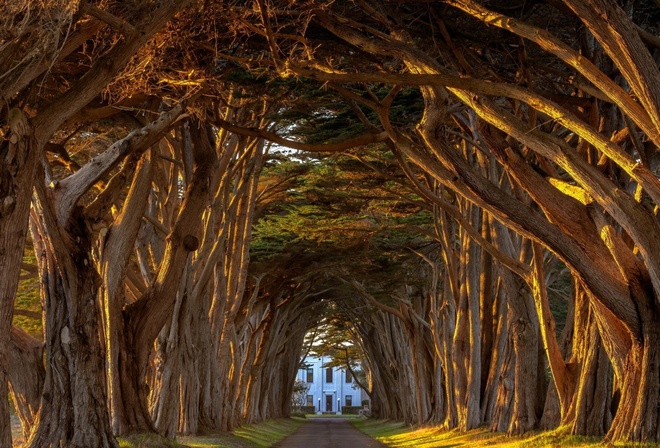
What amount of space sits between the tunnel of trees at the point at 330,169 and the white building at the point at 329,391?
88487mm

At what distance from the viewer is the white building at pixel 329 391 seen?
356 ft

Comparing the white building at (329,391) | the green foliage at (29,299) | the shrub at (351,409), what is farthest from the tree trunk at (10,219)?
the white building at (329,391)

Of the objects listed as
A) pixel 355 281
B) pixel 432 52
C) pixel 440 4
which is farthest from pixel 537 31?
pixel 355 281

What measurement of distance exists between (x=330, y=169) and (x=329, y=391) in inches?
3553

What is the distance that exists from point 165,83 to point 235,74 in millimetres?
1091

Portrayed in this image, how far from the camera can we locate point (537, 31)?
9.26m

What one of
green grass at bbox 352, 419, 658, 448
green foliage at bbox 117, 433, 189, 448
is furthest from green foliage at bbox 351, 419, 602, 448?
green foliage at bbox 117, 433, 189, 448

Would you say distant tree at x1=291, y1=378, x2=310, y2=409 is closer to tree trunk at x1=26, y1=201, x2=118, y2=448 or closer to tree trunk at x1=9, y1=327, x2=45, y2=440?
tree trunk at x1=9, y1=327, x2=45, y2=440

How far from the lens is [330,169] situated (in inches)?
829

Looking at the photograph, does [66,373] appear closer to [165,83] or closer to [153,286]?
[153,286]

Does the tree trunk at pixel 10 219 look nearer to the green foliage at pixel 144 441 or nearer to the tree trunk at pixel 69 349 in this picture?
the tree trunk at pixel 69 349

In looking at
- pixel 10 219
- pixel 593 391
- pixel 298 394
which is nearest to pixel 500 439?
pixel 593 391

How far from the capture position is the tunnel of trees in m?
8.91

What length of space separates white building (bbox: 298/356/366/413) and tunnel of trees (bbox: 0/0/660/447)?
88487mm
